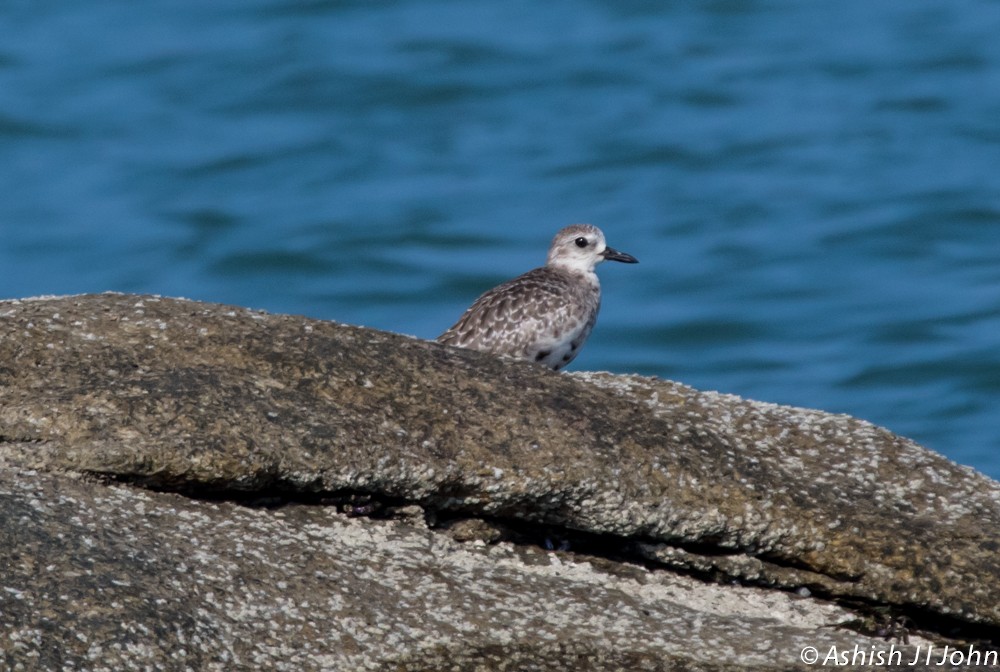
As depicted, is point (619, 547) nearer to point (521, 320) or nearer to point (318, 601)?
point (318, 601)

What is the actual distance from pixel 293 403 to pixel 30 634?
5.75 ft

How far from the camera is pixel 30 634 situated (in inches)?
201

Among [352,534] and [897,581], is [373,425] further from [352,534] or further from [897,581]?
[897,581]

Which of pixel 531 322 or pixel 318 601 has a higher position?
pixel 531 322

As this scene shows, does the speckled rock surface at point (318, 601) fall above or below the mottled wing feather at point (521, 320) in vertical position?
below

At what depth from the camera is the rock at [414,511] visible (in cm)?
562

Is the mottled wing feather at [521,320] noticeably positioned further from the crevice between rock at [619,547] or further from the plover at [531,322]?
the crevice between rock at [619,547]

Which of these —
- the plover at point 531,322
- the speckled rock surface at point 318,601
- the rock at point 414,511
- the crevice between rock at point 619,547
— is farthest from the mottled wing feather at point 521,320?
the speckled rock surface at point 318,601

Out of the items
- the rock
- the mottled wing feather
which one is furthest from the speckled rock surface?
the mottled wing feather

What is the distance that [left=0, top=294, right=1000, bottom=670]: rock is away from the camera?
562cm

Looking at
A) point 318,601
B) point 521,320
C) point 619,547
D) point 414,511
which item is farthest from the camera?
point 521,320

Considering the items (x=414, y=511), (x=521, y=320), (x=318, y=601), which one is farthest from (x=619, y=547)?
(x=521, y=320)

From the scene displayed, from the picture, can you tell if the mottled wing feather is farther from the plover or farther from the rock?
the rock

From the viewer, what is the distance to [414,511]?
653cm
